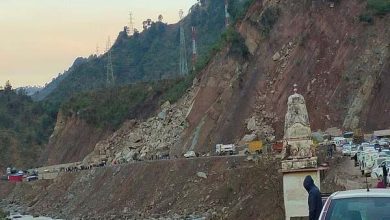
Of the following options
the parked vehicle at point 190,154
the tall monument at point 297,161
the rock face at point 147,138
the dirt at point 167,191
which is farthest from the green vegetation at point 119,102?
the tall monument at point 297,161

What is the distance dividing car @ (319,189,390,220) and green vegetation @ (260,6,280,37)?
6349 centimetres

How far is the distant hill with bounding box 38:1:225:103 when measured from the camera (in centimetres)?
16588

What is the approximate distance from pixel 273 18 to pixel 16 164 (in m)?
72.8

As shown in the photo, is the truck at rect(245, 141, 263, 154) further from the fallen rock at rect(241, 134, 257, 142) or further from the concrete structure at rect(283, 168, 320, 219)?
the concrete structure at rect(283, 168, 320, 219)

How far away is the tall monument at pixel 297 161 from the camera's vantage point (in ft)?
47.7

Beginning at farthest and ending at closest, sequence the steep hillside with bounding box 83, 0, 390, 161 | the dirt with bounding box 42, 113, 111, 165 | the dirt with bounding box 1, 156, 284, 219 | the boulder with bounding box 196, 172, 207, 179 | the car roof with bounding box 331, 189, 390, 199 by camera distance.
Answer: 1. the dirt with bounding box 42, 113, 111, 165
2. the steep hillside with bounding box 83, 0, 390, 161
3. the boulder with bounding box 196, 172, 207, 179
4. the dirt with bounding box 1, 156, 284, 219
5. the car roof with bounding box 331, 189, 390, 199

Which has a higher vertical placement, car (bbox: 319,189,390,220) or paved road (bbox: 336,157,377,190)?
car (bbox: 319,189,390,220)

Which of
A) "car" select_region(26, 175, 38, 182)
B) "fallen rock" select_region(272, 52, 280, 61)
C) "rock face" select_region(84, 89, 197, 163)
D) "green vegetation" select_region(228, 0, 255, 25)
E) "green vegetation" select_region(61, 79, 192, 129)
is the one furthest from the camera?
"car" select_region(26, 175, 38, 182)

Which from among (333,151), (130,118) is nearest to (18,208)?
(130,118)

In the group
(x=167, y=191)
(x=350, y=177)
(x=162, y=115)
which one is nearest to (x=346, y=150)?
(x=350, y=177)

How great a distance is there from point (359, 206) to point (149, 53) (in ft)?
570

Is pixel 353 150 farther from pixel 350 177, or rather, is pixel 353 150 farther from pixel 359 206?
pixel 359 206

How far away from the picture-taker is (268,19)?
72188 millimetres

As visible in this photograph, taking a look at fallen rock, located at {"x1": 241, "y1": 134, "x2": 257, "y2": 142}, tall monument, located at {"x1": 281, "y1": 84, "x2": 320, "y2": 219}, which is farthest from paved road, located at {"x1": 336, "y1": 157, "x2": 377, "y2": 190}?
fallen rock, located at {"x1": 241, "y1": 134, "x2": 257, "y2": 142}
